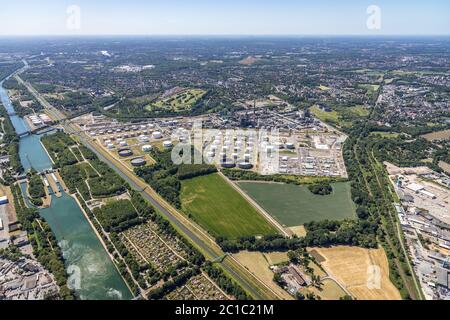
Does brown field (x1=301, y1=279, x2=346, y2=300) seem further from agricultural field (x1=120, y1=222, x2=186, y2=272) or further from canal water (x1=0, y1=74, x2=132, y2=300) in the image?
canal water (x1=0, y1=74, x2=132, y2=300)

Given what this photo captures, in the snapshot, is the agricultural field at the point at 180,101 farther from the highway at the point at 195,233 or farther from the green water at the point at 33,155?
the green water at the point at 33,155

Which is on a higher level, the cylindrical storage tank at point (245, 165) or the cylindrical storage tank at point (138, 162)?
the cylindrical storage tank at point (138, 162)

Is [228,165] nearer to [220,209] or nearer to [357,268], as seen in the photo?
[220,209]

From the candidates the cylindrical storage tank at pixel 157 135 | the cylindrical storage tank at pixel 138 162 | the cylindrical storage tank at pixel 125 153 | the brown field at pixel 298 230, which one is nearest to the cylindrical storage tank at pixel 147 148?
the cylindrical storage tank at pixel 125 153

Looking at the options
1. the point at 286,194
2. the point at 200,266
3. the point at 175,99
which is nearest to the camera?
the point at 200,266

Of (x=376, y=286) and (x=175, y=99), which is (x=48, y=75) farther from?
(x=376, y=286)
